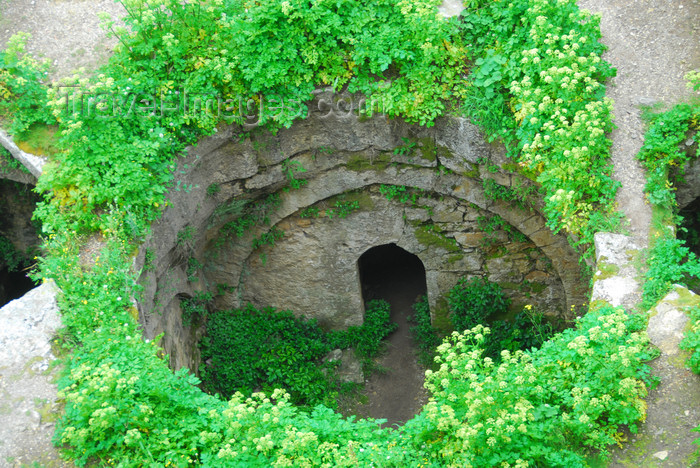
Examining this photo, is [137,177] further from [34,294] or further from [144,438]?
[144,438]

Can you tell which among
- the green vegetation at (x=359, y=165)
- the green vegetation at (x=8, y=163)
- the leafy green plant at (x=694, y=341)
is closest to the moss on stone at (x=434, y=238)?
the green vegetation at (x=359, y=165)

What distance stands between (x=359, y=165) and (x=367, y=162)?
0.36ft

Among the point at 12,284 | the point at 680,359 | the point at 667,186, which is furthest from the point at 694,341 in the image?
the point at 12,284

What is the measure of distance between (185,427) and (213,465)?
42 centimetres

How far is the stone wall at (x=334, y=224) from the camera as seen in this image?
7062mm

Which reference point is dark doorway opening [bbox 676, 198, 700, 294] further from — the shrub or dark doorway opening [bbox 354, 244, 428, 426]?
the shrub

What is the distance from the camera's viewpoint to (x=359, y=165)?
25.6 ft

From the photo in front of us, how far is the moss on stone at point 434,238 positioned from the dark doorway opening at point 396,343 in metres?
1.47

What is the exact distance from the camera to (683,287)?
16.4 ft

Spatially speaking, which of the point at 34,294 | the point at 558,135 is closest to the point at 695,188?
the point at 558,135

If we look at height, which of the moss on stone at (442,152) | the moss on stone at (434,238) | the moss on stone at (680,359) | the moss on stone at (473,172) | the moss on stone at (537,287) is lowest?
the moss on stone at (680,359)

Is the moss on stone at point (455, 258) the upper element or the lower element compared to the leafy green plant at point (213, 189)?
lower

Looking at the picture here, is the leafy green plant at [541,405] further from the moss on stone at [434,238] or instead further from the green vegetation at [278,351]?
the green vegetation at [278,351]

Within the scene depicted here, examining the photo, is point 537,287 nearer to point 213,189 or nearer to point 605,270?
point 605,270
